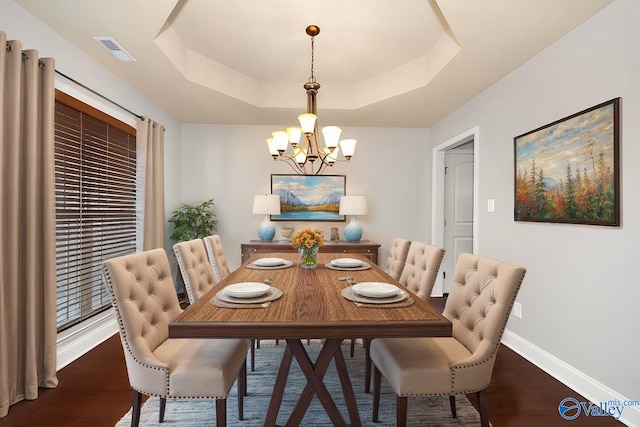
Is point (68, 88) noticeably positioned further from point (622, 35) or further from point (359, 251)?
point (622, 35)

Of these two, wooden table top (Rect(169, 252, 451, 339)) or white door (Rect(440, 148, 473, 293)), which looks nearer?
wooden table top (Rect(169, 252, 451, 339))

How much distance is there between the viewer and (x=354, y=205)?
4559 millimetres

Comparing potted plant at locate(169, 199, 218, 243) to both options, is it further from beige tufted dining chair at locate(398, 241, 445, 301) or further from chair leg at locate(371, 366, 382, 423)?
chair leg at locate(371, 366, 382, 423)

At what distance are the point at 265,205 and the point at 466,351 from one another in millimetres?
3230

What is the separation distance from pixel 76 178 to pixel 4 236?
896 mm

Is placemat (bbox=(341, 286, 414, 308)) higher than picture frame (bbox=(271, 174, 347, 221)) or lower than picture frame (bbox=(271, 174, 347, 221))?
lower

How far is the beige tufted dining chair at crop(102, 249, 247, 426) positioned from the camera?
1507 millimetres

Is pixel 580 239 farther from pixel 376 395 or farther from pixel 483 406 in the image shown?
pixel 376 395

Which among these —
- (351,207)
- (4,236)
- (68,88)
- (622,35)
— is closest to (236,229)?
(351,207)

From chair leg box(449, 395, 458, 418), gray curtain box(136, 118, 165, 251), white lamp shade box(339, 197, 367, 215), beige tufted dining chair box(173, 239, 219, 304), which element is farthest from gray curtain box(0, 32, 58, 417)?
white lamp shade box(339, 197, 367, 215)

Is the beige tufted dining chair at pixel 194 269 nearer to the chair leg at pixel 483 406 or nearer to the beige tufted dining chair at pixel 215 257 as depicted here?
the beige tufted dining chair at pixel 215 257

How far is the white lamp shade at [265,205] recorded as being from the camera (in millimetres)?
4480

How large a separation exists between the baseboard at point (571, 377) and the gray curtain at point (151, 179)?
3.70 m

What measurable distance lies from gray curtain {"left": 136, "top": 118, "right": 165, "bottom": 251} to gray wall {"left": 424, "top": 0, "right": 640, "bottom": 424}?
140 inches
